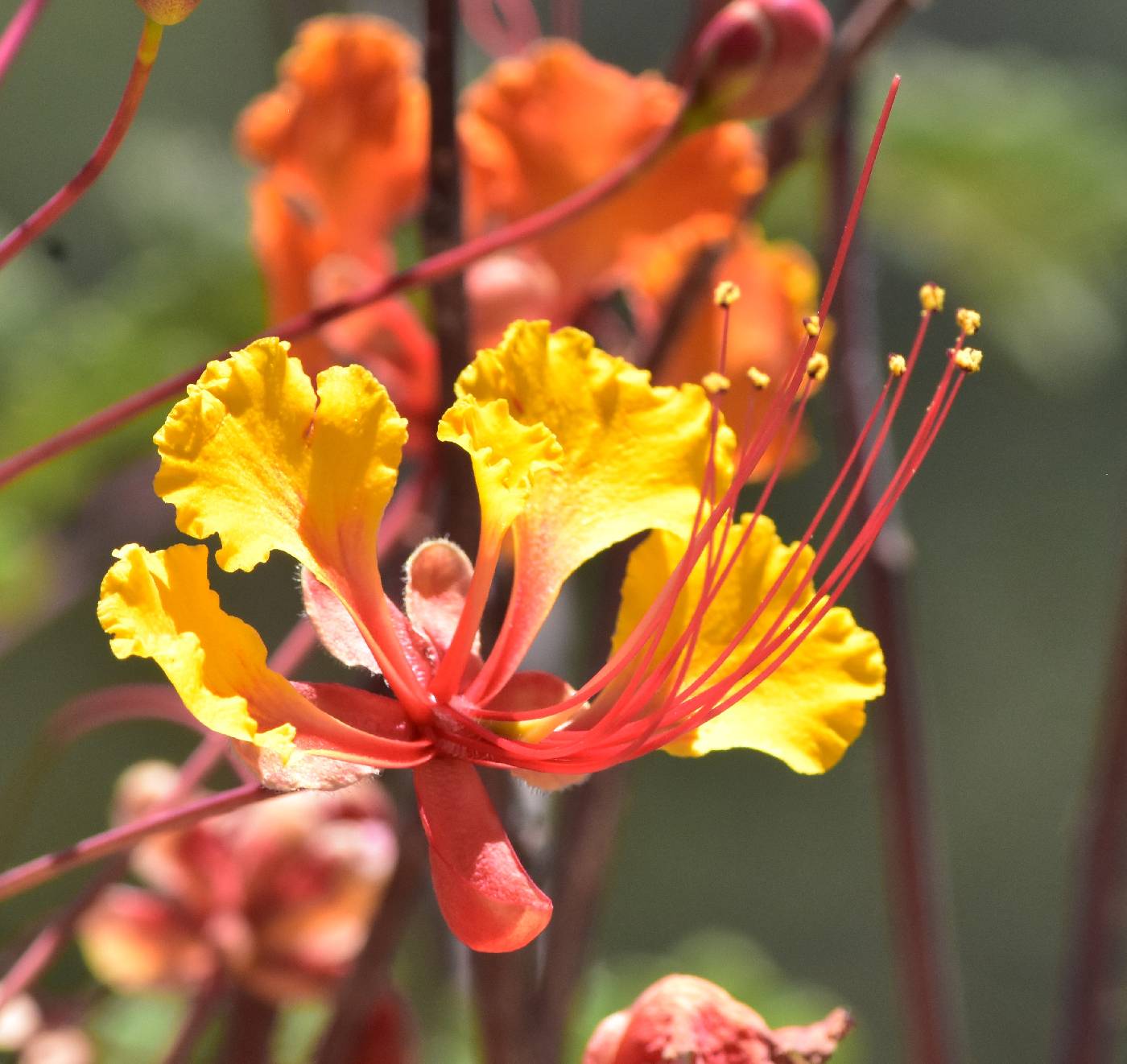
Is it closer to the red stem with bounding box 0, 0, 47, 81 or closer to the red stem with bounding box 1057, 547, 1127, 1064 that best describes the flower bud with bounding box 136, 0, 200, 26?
the red stem with bounding box 0, 0, 47, 81

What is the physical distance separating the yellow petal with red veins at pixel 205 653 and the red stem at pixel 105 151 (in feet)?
0.30

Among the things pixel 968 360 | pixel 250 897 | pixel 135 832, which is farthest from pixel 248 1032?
pixel 968 360

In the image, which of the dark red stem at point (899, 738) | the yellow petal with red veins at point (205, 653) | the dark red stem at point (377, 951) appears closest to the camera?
the yellow petal with red veins at point (205, 653)

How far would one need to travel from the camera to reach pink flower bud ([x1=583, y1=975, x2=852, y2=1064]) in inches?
13.8

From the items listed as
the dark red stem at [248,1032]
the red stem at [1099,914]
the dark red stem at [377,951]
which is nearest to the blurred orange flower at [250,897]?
the dark red stem at [248,1032]

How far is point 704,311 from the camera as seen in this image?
546mm

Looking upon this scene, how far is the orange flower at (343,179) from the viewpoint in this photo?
1.80 ft

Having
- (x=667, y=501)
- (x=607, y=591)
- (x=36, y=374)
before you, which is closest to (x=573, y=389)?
(x=667, y=501)

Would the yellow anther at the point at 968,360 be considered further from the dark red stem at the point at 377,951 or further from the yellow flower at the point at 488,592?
the dark red stem at the point at 377,951

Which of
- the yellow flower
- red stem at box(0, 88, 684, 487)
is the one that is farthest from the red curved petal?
red stem at box(0, 88, 684, 487)

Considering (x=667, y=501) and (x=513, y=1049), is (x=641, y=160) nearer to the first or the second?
(x=667, y=501)

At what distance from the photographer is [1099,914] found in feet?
1.69

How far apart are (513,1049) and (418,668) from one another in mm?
104

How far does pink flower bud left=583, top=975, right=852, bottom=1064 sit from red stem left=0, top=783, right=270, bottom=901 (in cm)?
10
